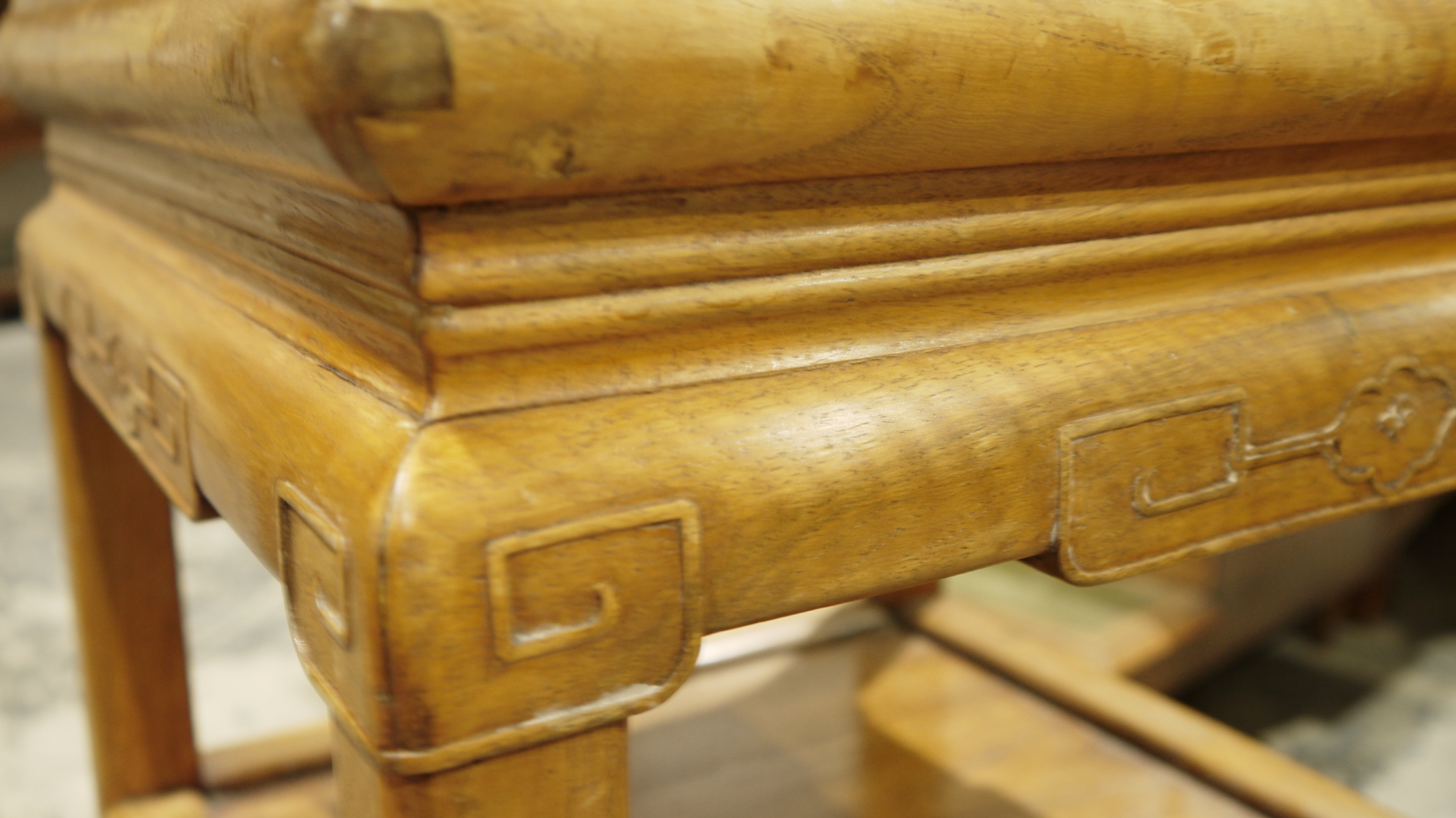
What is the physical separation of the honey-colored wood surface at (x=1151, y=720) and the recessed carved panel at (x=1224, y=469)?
0.27 meters

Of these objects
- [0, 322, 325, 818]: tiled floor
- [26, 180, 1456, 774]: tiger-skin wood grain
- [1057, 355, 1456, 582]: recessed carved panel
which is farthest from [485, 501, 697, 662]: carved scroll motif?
[0, 322, 325, 818]: tiled floor

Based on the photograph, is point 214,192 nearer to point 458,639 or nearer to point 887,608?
point 458,639

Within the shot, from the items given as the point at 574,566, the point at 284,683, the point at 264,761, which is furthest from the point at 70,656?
the point at 574,566

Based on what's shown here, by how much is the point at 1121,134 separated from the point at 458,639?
194 millimetres

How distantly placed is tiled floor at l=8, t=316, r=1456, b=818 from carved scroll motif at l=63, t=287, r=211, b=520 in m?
0.59

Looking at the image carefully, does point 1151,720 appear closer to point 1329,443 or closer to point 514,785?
point 1329,443

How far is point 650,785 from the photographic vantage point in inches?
26.3

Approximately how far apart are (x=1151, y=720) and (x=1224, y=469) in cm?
40

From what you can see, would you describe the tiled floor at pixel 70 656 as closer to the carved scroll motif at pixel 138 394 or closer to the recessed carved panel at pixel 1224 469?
the carved scroll motif at pixel 138 394

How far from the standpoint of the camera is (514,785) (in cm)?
24

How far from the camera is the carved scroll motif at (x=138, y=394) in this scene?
350mm

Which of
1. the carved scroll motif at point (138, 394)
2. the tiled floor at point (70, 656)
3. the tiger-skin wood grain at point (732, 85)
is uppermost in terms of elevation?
the tiger-skin wood grain at point (732, 85)

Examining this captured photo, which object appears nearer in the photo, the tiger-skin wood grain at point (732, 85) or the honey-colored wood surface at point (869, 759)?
the tiger-skin wood grain at point (732, 85)

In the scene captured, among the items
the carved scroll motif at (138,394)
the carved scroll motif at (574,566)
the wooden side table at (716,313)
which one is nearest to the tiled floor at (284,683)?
the carved scroll motif at (138,394)
